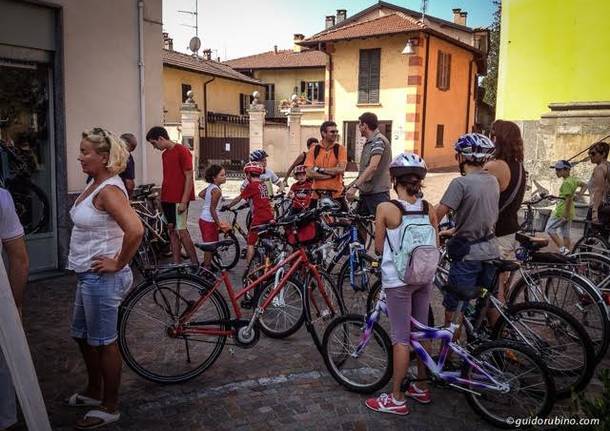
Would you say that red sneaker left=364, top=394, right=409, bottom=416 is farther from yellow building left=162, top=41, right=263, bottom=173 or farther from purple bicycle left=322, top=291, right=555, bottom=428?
yellow building left=162, top=41, right=263, bottom=173

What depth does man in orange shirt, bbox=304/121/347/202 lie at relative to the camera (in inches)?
312

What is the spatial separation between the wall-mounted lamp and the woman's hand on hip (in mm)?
25033

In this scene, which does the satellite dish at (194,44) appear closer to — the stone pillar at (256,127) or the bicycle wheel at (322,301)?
the stone pillar at (256,127)

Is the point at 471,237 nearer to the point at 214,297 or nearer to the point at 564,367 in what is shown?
the point at 564,367

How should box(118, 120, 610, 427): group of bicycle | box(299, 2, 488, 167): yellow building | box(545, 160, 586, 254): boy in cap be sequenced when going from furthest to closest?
box(299, 2, 488, 167): yellow building
box(545, 160, 586, 254): boy in cap
box(118, 120, 610, 427): group of bicycle

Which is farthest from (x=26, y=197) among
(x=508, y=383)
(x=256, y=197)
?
(x=508, y=383)

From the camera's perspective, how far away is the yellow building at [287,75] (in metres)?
38.5

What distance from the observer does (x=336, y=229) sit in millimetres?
6008

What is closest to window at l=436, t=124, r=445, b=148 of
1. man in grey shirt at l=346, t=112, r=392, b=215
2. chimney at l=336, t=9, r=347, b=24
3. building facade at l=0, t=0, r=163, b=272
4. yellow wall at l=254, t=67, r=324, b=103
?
yellow wall at l=254, t=67, r=324, b=103

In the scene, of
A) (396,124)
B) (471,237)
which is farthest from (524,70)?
(396,124)

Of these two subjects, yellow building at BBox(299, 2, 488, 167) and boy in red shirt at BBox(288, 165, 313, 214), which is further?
yellow building at BBox(299, 2, 488, 167)

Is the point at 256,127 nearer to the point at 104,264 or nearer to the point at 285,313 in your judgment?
the point at 285,313

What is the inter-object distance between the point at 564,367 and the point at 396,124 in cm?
2652

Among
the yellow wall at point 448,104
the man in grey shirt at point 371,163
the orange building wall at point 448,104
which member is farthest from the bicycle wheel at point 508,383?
the yellow wall at point 448,104
